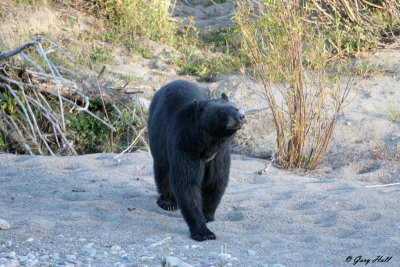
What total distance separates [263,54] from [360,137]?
86.3 inches

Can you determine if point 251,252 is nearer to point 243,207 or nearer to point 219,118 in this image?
point 219,118

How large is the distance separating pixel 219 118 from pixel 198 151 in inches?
15.1

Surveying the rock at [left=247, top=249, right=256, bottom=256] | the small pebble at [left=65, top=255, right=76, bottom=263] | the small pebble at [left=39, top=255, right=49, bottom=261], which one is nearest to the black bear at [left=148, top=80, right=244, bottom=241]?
the rock at [left=247, top=249, right=256, bottom=256]

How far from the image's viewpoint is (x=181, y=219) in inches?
189

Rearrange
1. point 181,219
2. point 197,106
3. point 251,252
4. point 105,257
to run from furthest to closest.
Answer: point 181,219 < point 197,106 < point 251,252 < point 105,257

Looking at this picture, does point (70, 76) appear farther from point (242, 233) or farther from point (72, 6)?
point (242, 233)

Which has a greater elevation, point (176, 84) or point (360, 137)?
point (176, 84)

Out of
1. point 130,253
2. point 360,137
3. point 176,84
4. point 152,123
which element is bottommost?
point 360,137

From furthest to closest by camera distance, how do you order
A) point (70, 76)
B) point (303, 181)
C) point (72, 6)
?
point (72, 6) → point (70, 76) → point (303, 181)

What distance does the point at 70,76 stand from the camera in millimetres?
8172

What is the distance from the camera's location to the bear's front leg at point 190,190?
4160mm

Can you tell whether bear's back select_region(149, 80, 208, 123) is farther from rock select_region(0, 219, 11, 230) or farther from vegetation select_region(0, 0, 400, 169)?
rock select_region(0, 219, 11, 230)

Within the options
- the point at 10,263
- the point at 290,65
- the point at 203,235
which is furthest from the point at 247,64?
the point at 10,263

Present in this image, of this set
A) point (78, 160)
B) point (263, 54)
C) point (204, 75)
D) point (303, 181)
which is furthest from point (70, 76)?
point (303, 181)
